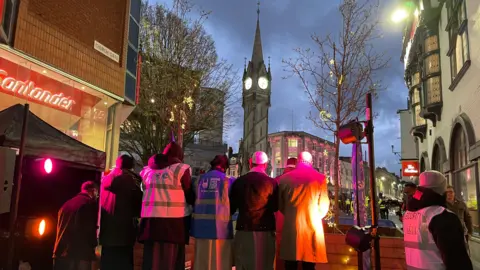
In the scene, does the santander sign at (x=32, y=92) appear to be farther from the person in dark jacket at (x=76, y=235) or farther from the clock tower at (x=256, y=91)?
the clock tower at (x=256, y=91)

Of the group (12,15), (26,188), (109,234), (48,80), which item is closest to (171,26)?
(48,80)

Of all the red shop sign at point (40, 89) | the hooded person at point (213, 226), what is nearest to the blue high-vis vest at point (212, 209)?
the hooded person at point (213, 226)

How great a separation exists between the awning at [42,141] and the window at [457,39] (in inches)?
454

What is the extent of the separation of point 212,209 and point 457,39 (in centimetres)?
1324

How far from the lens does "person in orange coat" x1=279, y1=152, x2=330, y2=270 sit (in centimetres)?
476

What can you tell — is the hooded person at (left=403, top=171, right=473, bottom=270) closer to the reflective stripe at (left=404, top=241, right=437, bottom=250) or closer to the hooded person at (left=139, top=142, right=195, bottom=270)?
the reflective stripe at (left=404, top=241, right=437, bottom=250)

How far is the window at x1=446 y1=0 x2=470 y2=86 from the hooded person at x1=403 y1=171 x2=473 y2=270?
10756 millimetres

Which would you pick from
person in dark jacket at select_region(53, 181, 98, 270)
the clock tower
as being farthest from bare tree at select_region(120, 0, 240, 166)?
the clock tower

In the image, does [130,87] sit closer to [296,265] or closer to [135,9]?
[135,9]

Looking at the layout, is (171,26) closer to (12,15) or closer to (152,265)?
(12,15)

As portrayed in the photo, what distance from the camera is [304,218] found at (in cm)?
483

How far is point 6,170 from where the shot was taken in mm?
3613

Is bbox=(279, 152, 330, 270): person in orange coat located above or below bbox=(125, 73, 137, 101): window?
below

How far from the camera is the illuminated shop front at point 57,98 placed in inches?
370
